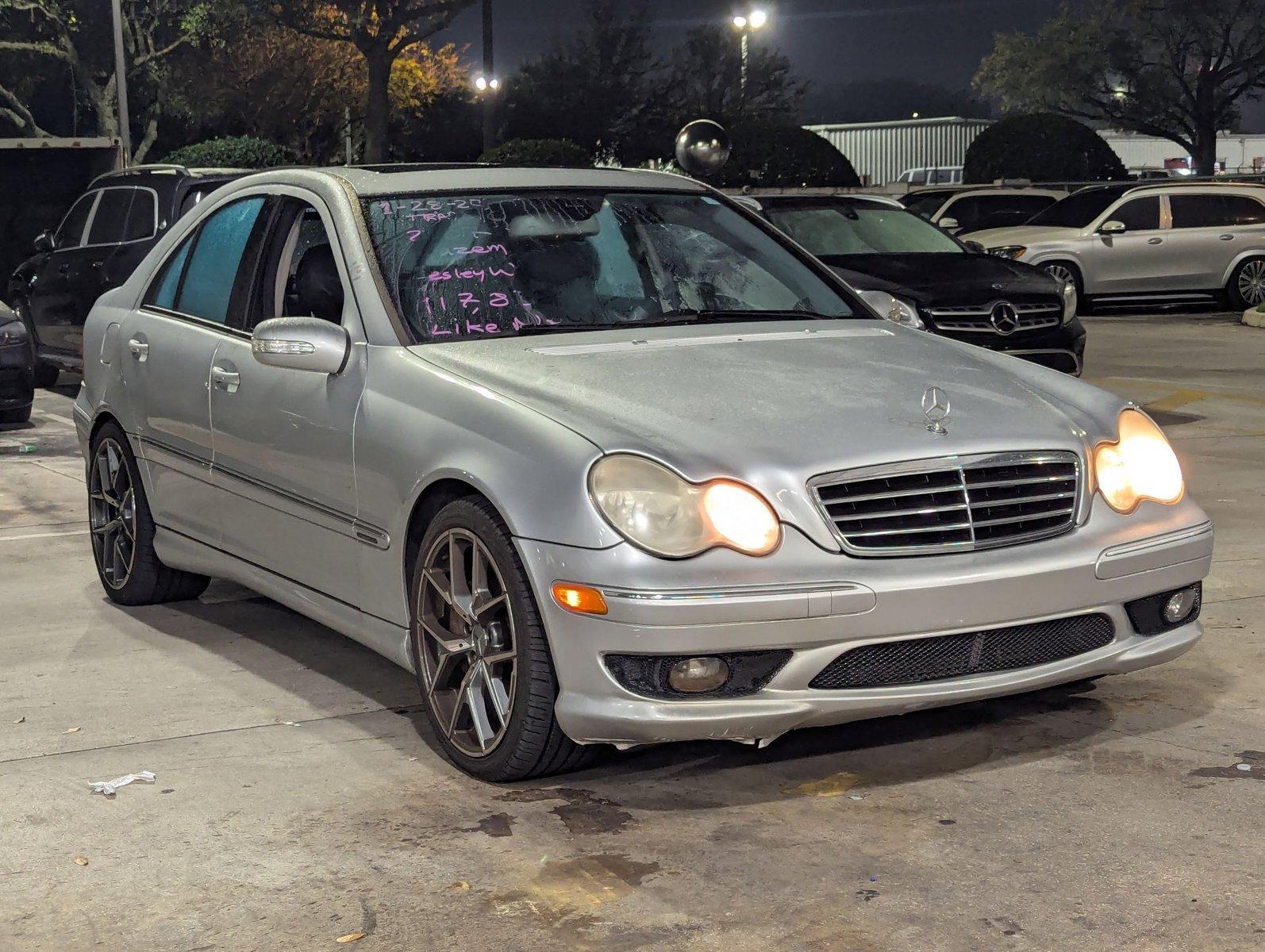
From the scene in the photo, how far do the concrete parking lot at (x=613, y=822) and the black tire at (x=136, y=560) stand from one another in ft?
1.67

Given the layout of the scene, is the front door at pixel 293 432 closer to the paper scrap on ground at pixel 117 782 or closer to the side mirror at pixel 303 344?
the side mirror at pixel 303 344

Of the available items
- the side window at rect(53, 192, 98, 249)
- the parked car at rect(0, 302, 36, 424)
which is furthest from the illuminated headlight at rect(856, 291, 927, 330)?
the side window at rect(53, 192, 98, 249)

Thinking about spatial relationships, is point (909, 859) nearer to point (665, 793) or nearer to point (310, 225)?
point (665, 793)

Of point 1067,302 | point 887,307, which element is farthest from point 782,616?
point 1067,302

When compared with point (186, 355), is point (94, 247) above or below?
above

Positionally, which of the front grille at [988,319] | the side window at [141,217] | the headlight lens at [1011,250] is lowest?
the front grille at [988,319]

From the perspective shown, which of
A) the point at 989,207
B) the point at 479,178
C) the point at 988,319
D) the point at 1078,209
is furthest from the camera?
the point at 989,207

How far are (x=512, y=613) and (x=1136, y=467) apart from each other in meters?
1.71

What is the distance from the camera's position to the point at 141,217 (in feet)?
43.6

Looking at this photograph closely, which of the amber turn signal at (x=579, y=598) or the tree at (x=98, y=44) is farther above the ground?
the tree at (x=98, y=44)

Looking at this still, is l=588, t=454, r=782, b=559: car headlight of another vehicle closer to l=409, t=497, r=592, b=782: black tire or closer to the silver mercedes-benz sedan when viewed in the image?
the silver mercedes-benz sedan

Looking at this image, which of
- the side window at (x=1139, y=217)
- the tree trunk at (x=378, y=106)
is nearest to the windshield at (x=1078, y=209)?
the side window at (x=1139, y=217)

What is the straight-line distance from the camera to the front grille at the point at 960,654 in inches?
172

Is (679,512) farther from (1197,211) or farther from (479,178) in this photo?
(1197,211)
